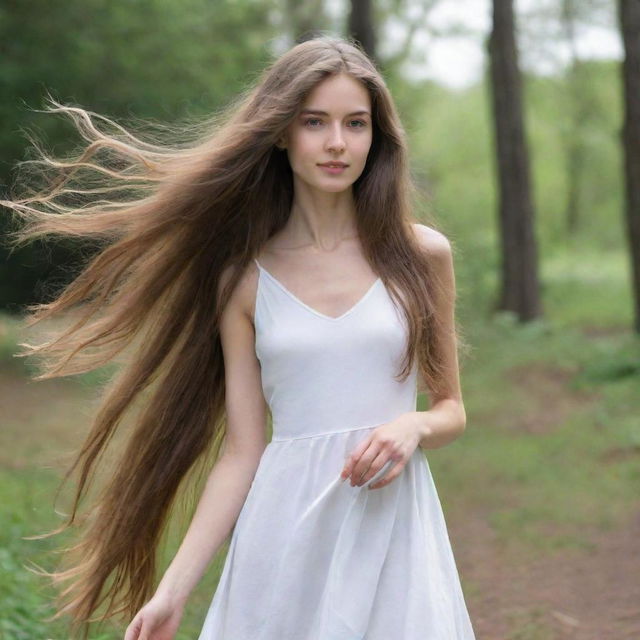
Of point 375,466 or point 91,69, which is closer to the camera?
point 375,466

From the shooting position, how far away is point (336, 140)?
3215mm

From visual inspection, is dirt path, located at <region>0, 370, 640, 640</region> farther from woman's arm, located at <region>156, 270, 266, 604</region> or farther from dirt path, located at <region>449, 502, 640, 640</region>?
woman's arm, located at <region>156, 270, 266, 604</region>

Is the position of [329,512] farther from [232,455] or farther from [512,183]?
[512,183]

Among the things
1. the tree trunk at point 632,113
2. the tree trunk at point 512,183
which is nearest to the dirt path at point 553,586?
the tree trunk at point 632,113

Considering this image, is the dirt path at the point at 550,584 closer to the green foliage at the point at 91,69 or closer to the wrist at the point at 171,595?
the wrist at the point at 171,595

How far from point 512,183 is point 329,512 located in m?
17.8

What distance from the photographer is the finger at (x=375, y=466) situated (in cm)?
294

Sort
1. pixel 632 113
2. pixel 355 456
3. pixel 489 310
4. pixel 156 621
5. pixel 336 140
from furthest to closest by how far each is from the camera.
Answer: pixel 489 310 → pixel 632 113 → pixel 336 140 → pixel 156 621 → pixel 355 456

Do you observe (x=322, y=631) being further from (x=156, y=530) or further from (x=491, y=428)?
(x=491, y=428)

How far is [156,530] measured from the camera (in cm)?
377

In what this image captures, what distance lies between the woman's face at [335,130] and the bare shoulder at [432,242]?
285mm

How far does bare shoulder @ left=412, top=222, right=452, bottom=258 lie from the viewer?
3.44m

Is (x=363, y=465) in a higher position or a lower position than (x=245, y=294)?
lower

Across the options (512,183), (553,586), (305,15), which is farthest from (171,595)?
(305,15)
